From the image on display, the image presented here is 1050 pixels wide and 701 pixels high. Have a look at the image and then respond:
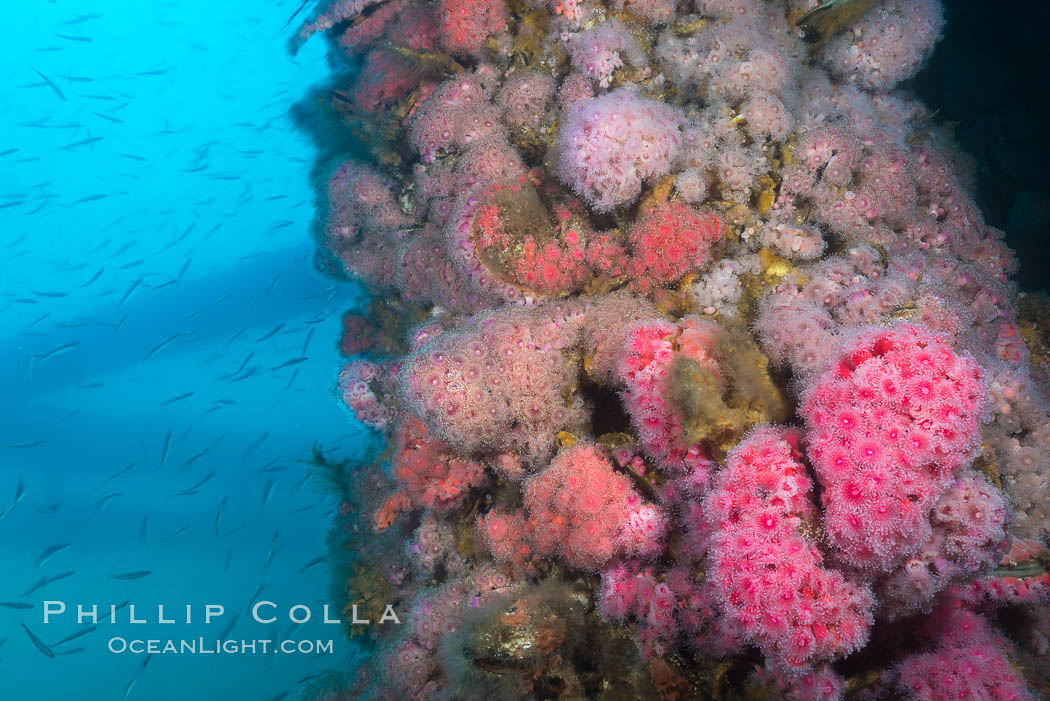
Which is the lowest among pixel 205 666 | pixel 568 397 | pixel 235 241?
pixel 205 666

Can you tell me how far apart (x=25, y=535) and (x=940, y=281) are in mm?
27397

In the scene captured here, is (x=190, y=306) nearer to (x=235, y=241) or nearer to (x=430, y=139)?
(x=235, y=241)

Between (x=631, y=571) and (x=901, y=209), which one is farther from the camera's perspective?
(x=901, y=209)

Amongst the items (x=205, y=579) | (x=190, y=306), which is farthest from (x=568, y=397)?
(x=205, y=579)

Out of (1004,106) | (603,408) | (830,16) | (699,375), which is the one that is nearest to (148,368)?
(603,408)

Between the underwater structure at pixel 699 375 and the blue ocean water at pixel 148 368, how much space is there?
8342 mm

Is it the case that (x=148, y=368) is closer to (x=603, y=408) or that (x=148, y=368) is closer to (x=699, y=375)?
(x=603, y=408)

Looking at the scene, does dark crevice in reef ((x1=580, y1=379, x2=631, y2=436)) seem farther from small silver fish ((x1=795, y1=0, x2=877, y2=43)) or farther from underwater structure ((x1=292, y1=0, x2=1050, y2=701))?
small silver fish ((x1=795, y1=0, x2=877, y2=43))

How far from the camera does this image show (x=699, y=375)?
3.21m

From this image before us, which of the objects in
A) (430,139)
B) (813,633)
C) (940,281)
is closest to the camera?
(813,633)

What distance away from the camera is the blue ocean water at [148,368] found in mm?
18172

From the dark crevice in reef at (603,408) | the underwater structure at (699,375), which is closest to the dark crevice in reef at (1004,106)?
the underwater structure at (699,375)

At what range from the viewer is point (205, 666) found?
70.2 ft

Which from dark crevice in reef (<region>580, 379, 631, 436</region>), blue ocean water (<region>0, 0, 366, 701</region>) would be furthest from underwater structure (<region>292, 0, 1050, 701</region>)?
blue ocean water (<region>0, 0, 366, 701</region>)
